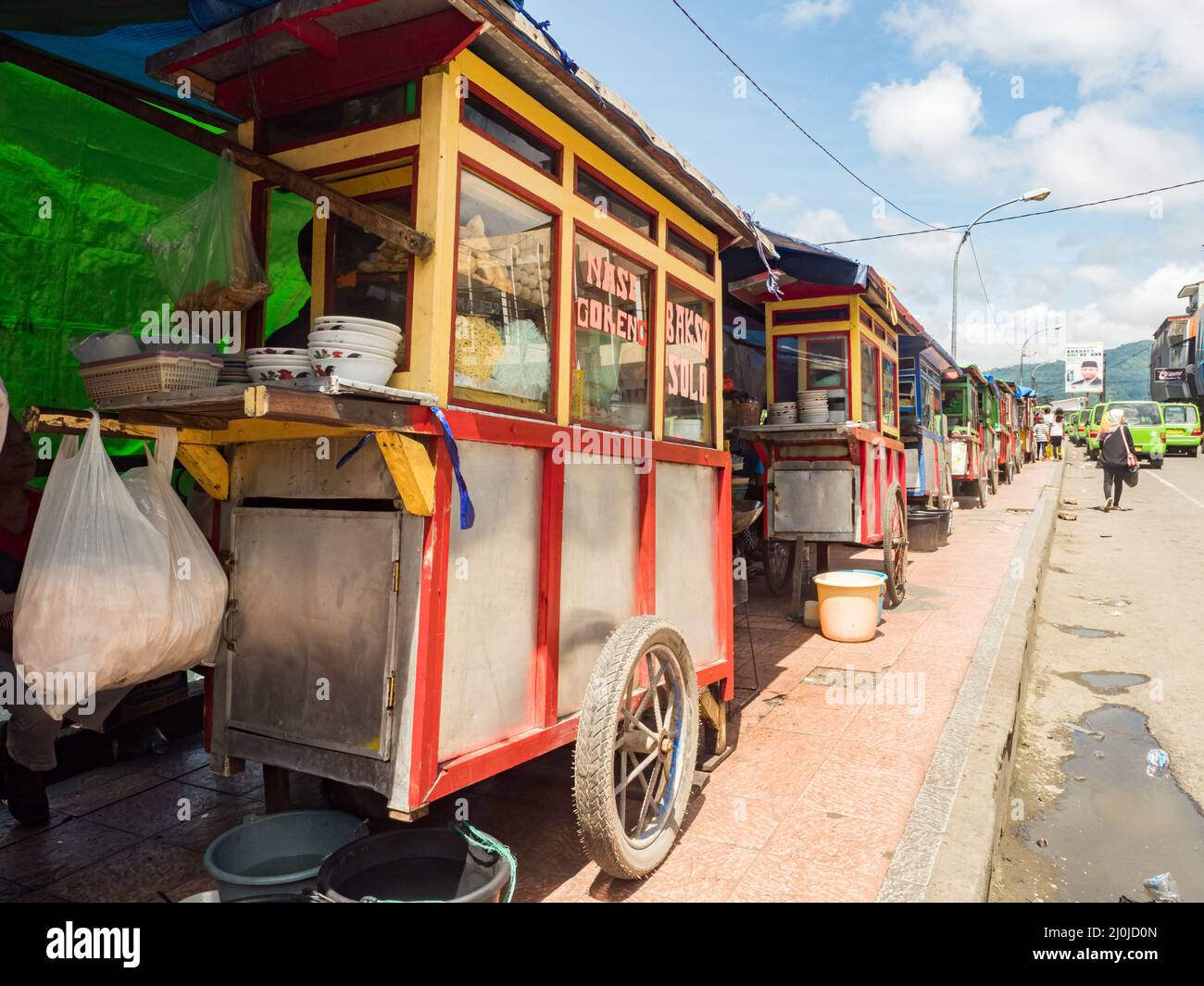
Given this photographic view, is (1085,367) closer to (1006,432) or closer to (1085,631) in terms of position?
(1006,432)

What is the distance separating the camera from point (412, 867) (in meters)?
2.75

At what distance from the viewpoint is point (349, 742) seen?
2.68m

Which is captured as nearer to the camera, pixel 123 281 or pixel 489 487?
pixel 489 487

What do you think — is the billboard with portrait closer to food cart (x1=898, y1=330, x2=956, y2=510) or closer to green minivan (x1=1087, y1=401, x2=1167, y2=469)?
green minivan (x1=1087, y1=401, x2=1167, y2=469)

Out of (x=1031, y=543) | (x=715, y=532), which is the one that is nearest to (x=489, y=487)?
(x=715, y=532)

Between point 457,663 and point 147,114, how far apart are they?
7.13ft

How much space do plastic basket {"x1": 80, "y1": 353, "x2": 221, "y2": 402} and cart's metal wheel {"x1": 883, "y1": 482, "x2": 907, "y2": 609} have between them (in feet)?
22.0

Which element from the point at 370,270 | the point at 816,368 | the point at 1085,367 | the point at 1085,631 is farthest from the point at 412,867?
the point at 1085,367

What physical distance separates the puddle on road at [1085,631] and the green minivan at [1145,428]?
18.9m

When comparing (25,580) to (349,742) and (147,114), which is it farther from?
(147,114)

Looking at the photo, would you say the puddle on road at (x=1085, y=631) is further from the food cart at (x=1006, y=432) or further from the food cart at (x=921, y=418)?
the food cart at (x=1006, y=432)

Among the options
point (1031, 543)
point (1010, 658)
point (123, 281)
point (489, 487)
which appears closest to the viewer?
point (489, 487)

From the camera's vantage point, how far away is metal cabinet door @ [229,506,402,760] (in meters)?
2.62

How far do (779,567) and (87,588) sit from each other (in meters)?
8.01
